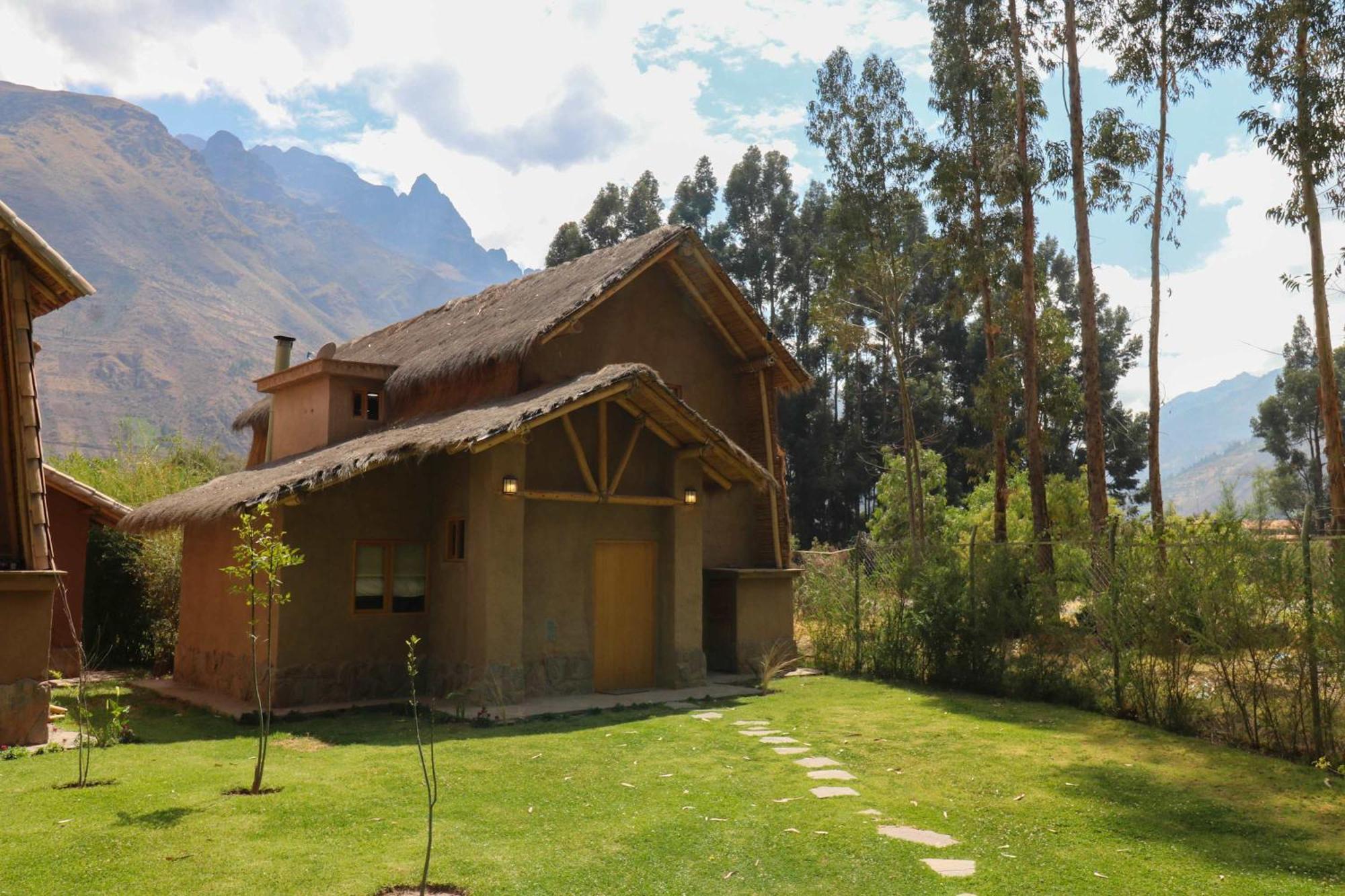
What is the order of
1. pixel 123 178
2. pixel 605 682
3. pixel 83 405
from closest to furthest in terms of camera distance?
pixel 605 682 → pixel 83 405 → pixel 123 178

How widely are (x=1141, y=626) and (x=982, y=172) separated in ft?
47.4

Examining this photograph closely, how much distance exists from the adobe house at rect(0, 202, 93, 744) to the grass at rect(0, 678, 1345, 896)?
0.80 meters

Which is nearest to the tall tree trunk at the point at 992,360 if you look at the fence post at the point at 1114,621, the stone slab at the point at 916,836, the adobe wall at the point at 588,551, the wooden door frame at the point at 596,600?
the adobe wall at the point at 588,551

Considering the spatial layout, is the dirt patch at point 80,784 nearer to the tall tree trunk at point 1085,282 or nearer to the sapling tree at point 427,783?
the sapling tree at point 427,783

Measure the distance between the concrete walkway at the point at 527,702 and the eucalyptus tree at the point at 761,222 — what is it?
108 feet

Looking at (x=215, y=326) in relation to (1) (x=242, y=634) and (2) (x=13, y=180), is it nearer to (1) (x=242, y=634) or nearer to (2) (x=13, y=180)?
(2) (x=13, y=180)

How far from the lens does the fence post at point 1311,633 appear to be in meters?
7.61

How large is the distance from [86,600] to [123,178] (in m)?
119

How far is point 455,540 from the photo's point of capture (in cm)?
1213

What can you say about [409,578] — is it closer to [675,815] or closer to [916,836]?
[675,815]

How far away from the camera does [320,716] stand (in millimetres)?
10625

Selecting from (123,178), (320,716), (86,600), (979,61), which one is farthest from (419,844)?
(123,178)

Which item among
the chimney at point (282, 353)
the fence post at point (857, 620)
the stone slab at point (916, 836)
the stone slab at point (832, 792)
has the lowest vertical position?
the stone slab at point (832, 792)

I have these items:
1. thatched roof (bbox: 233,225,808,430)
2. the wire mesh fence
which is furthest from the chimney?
the wire mesh fence
